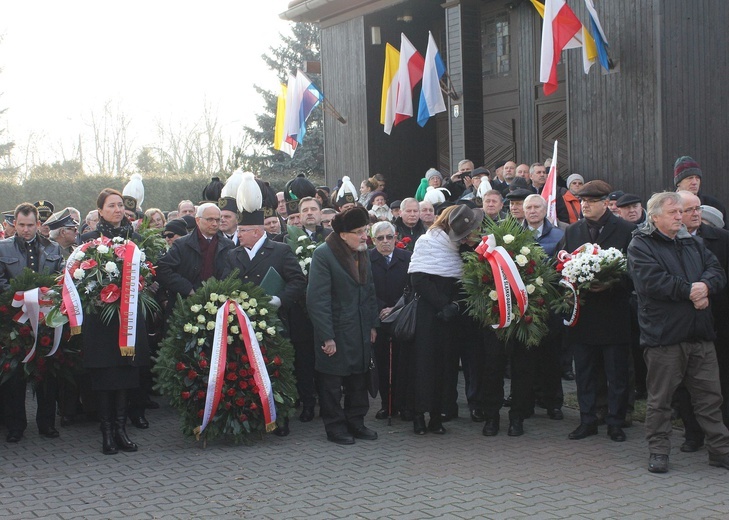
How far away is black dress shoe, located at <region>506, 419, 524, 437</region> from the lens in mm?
8000

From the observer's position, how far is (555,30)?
13.9 meters

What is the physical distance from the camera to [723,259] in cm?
724

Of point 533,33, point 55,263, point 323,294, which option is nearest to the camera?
point 323,294

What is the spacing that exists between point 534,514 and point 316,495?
1.58 metres

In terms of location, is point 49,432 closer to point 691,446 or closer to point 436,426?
point 436,426

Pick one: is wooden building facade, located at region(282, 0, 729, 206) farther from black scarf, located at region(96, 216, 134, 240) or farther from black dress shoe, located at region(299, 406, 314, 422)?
black scarf, located at region(96, 216, 134, 240)

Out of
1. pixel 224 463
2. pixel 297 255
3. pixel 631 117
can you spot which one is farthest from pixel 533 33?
pixel 224 463

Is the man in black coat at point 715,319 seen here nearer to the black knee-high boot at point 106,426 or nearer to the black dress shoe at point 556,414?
the black dress shoe at point 556,414

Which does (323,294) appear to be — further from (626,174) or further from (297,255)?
(626,174)

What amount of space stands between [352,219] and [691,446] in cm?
343

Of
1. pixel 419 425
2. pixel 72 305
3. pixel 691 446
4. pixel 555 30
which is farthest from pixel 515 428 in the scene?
pixel 555 30

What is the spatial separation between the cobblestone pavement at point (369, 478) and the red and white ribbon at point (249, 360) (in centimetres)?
32

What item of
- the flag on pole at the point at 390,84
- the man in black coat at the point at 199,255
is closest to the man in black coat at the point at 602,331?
the man in black coat at the point at 199,255

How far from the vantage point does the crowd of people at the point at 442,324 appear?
670cm
